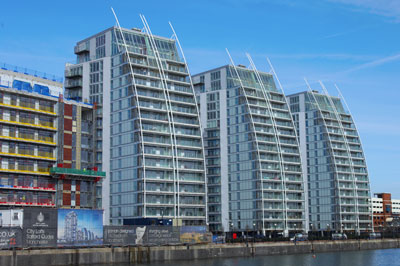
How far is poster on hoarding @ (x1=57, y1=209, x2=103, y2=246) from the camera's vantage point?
95.9 meters

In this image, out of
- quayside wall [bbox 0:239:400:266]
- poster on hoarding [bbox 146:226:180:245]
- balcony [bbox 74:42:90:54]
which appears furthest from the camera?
balcony [bbox 74:42:90:54]

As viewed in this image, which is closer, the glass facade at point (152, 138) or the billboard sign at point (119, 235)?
the billboard sign at point (119, 235)

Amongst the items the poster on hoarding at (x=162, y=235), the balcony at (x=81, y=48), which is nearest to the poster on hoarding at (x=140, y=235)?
the poster on hoarding at (x=162, y=235)

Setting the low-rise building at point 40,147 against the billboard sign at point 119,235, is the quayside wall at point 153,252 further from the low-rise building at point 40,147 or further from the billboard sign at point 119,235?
the low-rise building at point 40,147

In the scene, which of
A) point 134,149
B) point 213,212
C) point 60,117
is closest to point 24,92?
point 60,117

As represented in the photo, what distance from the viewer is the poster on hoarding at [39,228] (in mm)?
90625

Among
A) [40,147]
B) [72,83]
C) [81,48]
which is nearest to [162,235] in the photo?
[40,147]

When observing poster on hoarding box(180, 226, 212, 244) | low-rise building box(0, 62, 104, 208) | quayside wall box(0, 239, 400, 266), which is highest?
low-rise building box(0, 62, 104, 208)

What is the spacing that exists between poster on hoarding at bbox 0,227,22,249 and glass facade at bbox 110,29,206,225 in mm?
66658

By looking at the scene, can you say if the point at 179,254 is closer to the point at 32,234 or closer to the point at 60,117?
the point at 32,234

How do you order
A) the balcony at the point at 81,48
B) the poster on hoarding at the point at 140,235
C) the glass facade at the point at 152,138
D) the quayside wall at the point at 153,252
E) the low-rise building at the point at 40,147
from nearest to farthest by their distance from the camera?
the quayside wall at the point at 153,252 < the poster on hoarding at the point at 140,235 < the low-rise building at the point at 40,147 < the glass facade at the point at 152,138 < the balcony at the point at 81,48

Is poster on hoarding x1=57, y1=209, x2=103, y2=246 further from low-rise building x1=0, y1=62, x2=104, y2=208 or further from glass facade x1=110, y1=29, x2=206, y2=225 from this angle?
glass facade x1=110, y1=29, x2=206, y2=225

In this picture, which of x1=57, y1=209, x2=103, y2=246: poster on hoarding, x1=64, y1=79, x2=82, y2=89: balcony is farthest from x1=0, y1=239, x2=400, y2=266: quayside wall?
x1=64, y1=79, x2=82, y2=89: balcony

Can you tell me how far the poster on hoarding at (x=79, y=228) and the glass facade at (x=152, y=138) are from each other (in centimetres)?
5342
